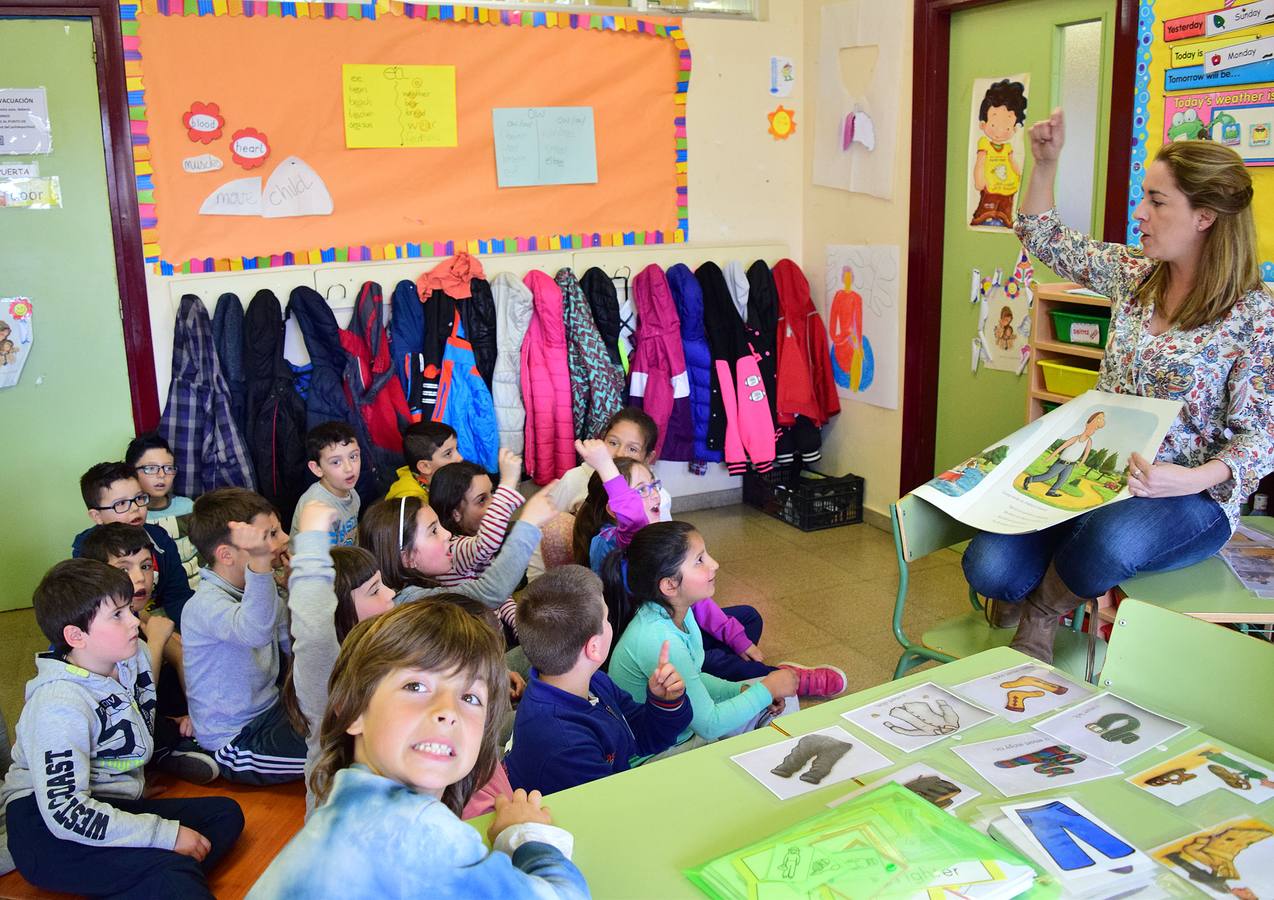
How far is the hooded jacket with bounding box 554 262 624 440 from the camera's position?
14.9 feet

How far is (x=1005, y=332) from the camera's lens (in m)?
4.16

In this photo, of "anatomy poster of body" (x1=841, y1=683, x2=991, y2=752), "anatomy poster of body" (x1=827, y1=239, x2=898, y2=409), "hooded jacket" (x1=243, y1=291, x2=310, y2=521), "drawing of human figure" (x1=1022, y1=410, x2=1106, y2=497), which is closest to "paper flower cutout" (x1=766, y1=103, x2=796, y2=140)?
"anatomy poster of body" (x1=827, y1=239, x2=898, y2=409)

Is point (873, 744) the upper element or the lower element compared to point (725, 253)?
lower

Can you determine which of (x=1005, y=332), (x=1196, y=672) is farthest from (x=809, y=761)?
(x=1005, y=332)

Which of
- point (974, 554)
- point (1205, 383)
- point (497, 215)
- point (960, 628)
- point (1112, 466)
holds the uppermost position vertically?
point (497, 215)

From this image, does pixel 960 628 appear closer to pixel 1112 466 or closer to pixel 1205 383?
pixel 1112 466

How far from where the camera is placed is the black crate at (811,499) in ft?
15.8

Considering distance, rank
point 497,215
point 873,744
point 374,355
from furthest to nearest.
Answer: point 497,215 < point 374,355 < point 873,744

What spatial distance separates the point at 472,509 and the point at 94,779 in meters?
1.39

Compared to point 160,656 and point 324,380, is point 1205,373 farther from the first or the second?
point 324,380

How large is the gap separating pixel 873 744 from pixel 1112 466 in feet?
3.81

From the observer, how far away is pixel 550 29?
14.9 ft

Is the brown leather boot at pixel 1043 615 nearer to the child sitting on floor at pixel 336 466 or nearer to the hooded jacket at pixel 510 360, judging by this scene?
the child sitting on floor at pixel 336 466

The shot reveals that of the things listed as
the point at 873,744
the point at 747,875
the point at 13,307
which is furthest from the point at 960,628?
the point at 13,307
